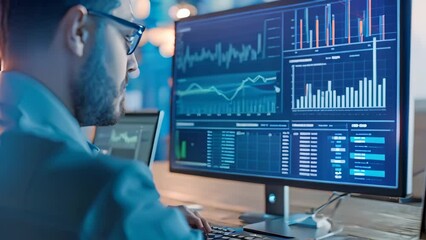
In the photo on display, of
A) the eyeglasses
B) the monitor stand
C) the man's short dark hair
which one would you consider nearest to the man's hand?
the monitor stand

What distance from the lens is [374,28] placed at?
3.57 feet

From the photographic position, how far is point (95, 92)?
79 centimetres

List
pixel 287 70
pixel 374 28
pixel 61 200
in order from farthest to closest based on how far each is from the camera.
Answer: pixel 287 70, pixel 374 28, pixel 61 200

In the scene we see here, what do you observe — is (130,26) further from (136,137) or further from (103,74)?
(136,137)

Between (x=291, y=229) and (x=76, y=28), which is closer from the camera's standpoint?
(x=76, y=28)

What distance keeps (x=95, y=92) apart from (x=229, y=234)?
473 millimetres

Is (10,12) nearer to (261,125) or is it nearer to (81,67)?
(81,67)

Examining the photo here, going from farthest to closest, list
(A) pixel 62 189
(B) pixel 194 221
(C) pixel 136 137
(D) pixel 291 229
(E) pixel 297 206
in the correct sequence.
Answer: (C) pixel 136 137, (E) pixel 297 206, (D) pixel 291 229, (B) pixel 194 221, (A) pixel 62 189

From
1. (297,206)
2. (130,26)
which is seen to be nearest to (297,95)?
(297,206)

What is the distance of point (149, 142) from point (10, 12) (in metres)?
0.90

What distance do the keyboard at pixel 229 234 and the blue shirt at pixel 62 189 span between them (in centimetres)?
38

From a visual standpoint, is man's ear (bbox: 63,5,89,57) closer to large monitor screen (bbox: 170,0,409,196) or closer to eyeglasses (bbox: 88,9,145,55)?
eyeglasses (bbox: 88,9,145,55)

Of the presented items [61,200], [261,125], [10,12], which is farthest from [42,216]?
[261,125]

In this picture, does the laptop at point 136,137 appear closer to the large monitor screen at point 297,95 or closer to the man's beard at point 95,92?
the large monitor screen at point 297,95
